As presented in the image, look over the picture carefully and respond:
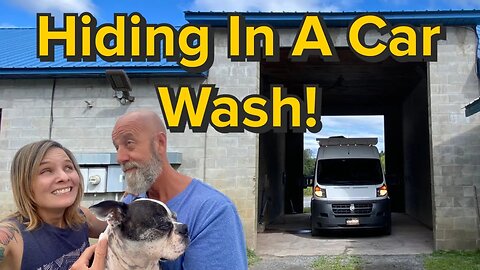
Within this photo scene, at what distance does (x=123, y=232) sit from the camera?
193 cm

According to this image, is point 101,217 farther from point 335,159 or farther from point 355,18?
point 335,159

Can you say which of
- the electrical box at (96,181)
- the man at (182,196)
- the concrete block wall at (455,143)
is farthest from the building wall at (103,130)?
the man at (182,196)

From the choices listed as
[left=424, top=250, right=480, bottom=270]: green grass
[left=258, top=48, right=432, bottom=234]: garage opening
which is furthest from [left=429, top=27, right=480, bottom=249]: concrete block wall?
[left=258, top=48, right=432, bottom=234]: garage opening

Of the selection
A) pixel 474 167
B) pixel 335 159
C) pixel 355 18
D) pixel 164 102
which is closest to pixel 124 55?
pixel 164 102

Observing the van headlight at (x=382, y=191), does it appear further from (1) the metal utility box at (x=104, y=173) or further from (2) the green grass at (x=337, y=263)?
(1) the metal utility box at (x=104, y=173)

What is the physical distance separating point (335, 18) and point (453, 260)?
6.36 m

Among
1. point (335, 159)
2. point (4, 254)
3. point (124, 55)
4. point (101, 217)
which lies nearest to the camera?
point (101, 217)

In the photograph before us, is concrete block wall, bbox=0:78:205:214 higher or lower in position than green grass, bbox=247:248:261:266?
higher

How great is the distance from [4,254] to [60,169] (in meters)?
0.51

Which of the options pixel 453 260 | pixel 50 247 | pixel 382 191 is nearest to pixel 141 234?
pixel 50 247

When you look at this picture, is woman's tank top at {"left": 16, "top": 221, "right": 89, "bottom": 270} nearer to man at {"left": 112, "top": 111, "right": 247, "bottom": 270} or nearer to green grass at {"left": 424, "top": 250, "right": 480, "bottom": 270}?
man at {"left": 112, "top": 111, "right": 247, "bottom": 270}

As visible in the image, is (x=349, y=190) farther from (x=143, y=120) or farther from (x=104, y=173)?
(x=143, y=120)

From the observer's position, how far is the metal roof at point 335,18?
11.0 metres

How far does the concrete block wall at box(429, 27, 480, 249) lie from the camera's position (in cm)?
1068
